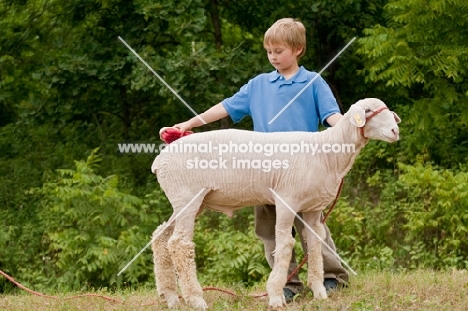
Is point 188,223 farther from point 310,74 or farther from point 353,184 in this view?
point 353,184

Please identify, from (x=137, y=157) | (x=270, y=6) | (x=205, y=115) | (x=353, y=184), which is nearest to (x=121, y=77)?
(x=137, y=157)

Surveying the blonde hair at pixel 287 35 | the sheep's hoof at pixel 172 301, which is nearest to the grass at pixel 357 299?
the sheep's hoof at pixel 172 301

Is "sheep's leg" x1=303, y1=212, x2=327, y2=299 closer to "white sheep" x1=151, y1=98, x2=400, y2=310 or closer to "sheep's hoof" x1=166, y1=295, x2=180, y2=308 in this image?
"white sheep" x1=151, y1=98, x2=400, y2=310

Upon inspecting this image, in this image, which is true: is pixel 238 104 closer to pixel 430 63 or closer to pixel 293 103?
pixel 293 103

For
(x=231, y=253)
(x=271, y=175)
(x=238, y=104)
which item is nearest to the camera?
(x=271, y=175)

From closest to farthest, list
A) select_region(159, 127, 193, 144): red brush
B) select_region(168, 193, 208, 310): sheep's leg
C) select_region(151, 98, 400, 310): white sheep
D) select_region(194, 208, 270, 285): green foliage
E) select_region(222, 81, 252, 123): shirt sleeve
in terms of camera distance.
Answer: select_region(151, 98, 400, 310): white sheep → select_region(168, 193, 208, 310): sheep's leg → select_region(159, 127, 193, 144): red brush → select_region(222, 81, 252, 123): shirt sleeve → select_region(194, 208, 270, 285): green foliage

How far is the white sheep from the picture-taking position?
476 centimetres

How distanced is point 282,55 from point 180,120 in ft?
20.5

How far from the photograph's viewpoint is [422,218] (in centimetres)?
801

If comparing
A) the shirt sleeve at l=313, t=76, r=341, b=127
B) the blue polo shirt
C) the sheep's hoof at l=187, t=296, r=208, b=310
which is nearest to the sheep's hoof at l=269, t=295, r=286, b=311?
the sheep's hoof at l=187, t=296, r=208, b=310

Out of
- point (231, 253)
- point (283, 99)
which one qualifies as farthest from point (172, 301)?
point (231, 253)

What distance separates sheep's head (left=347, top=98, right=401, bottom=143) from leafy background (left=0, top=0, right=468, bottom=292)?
10.1 feet

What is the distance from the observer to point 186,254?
4.89m

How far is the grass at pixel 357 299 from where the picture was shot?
4.94 meters
